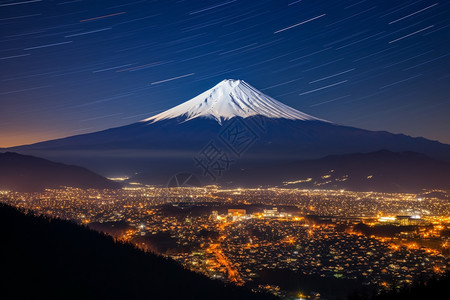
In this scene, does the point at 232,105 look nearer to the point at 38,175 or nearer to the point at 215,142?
the point at 215,142

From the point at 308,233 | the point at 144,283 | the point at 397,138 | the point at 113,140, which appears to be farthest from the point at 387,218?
the point at 397,138

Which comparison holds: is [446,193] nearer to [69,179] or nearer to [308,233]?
[308,233]

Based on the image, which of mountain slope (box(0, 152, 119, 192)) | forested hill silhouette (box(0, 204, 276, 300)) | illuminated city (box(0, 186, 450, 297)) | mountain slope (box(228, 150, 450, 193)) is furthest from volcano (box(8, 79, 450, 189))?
forested hill silhouette (box(0, 204, 276, 300))

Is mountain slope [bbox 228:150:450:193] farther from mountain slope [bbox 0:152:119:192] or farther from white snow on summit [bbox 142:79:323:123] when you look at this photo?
mountain slope [bbox 0:152:119:192]

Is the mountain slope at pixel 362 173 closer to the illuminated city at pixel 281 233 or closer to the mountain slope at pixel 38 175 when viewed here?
the illuminated city at pixel 281 233

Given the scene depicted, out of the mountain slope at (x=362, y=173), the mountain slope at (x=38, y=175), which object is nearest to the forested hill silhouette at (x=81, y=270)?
the mountain slope at (x=38, y=175)
